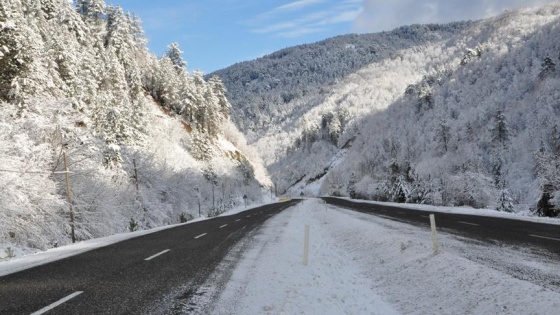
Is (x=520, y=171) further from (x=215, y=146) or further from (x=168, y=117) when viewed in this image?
(x=168, y=117)

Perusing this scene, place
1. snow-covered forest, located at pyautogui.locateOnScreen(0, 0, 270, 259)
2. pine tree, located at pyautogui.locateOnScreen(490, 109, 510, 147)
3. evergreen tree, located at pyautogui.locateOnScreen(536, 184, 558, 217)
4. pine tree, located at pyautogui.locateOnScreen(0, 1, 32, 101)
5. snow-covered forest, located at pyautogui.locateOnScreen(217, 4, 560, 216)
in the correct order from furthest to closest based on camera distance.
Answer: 1. pine tree, located at pyautogui.locateOnScreen(490, 109, 510, 147)
2. snow-covered forest, located at pyautogui.locateOnScreen(217, 4, 560, 216)
3. evergreen tree, located at pyautogui.locateOnScreen(536, 184, 558, 217)
4. pine tree, located at pyautogui.locateOnScreen(0, 1, 32, 101)
5. snow-covered forest, located at pyautogui.locateOnScreen(0, 0, 270, 259)

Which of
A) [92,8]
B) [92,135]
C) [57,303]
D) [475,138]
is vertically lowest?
[57,303]

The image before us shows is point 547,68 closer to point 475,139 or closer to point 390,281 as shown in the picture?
point 475,139

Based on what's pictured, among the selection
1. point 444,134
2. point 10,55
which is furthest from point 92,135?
point 444,134

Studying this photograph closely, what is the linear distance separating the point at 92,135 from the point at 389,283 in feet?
96.6

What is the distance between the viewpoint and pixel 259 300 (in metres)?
7.33

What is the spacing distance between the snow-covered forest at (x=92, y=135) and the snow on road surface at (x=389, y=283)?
37.3ft

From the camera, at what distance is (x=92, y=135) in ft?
111

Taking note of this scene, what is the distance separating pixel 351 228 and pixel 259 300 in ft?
51.7

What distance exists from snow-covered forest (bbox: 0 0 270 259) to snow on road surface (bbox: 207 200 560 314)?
11382 mm

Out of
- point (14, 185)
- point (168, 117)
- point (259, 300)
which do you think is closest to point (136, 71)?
point (168, 117)

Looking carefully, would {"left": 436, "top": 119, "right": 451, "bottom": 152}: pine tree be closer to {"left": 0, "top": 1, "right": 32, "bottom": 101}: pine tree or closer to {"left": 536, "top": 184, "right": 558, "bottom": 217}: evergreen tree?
{"left": 536, "top": 184, "right": 558, "bottom": 217}: evergreen tree

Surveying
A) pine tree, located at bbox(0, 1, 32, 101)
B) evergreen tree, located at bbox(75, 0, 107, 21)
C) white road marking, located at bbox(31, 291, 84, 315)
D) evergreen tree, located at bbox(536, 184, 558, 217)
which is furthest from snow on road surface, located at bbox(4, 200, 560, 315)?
evergreen tree, located at bbox(75, 0, 107, 21)

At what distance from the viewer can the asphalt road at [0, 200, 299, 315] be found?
632cm
